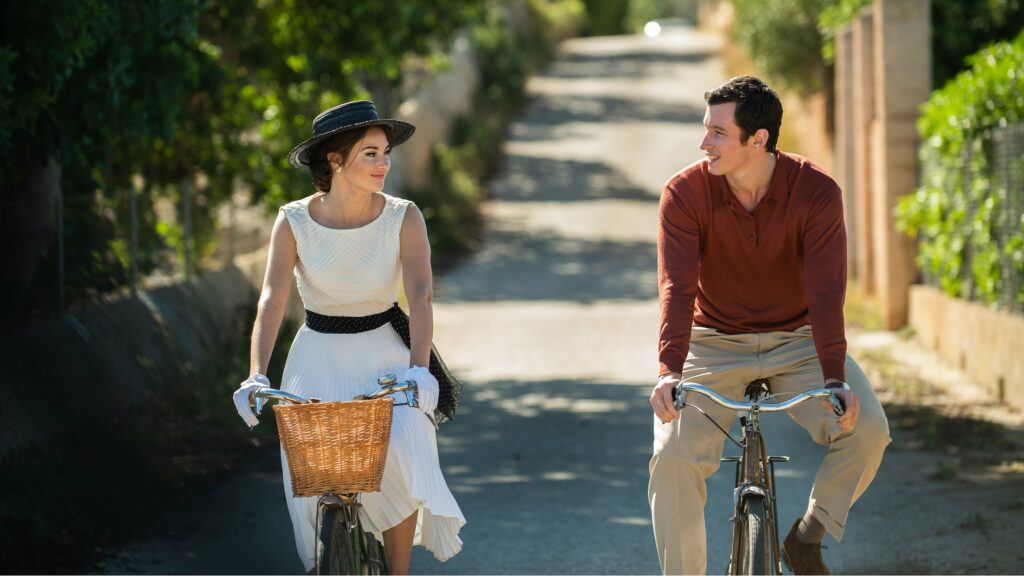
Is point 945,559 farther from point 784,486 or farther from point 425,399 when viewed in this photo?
point 425,399

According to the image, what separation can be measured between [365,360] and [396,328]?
0.19 meters

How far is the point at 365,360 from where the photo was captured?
203 inches

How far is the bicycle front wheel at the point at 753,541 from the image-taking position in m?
A: 4.63

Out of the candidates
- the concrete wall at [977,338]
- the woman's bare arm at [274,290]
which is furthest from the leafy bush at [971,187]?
the woman's bare arm at [274,290]

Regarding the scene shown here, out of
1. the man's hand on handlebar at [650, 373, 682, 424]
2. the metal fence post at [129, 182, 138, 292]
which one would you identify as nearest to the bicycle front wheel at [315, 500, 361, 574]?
the man's hand on handlebar at [650, 373, 682, 424]

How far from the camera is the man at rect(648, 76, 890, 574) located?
16.5 ft

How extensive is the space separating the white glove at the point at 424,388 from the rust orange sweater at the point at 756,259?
2.46 ft

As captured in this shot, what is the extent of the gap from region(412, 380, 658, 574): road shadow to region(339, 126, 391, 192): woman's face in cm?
249

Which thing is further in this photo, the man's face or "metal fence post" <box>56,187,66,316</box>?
"metal fence post" <box>56,187,66,316</box>

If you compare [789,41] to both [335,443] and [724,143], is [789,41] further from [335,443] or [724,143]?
[335,443]

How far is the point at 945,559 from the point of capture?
275 inches

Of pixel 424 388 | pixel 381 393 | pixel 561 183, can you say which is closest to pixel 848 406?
pixel 424 388

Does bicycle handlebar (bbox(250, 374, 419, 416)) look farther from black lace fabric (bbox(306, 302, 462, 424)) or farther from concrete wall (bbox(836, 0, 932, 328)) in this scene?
concrete wall (bbox(836, 0, 932, 328))

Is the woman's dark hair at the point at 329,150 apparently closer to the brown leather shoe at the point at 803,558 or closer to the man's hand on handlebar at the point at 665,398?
the man's hand on handlebar at the point at 665,398
